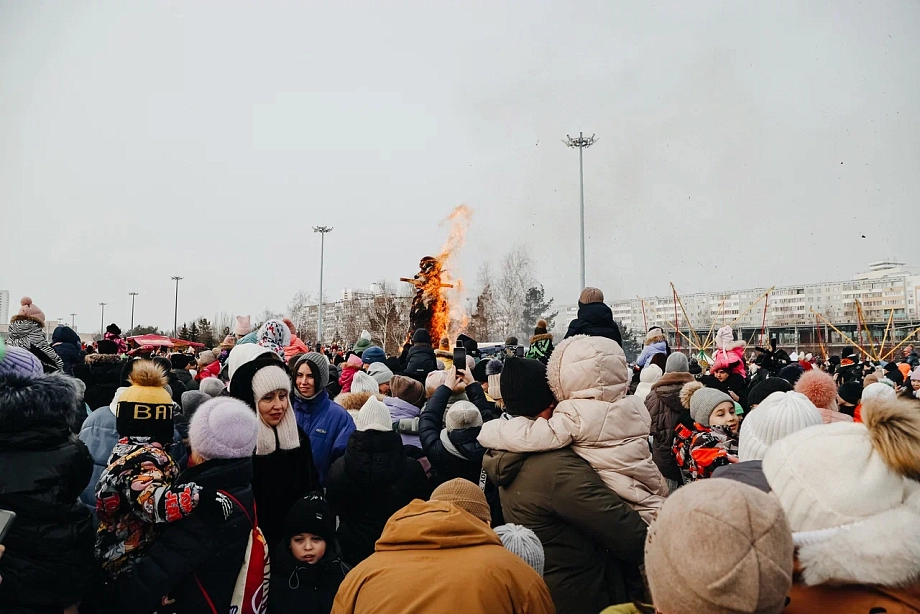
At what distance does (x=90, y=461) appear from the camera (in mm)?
3453

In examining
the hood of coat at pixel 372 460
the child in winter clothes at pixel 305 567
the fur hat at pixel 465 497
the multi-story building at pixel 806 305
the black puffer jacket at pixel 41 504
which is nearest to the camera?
the fur hat at pixel 465 497

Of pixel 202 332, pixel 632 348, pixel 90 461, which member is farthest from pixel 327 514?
pixel 202 332

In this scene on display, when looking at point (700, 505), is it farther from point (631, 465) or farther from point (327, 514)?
point (327, 514)

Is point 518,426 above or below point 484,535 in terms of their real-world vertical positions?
above

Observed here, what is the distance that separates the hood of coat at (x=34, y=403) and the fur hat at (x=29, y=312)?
5561mm

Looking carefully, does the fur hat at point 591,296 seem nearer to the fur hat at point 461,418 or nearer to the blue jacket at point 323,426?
the fur hat at point 461,418

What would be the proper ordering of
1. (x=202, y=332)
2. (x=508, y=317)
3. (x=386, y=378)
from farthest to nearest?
(x=202, y=332) < (x=508, y=317) < (x=386, y=378)

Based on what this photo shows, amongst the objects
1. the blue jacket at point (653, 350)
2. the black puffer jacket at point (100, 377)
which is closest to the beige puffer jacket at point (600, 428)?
the black puffer jacket at point (100, 377)

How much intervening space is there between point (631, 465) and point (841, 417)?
248 centimetres

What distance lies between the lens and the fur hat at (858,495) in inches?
72.1

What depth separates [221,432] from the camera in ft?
11.6

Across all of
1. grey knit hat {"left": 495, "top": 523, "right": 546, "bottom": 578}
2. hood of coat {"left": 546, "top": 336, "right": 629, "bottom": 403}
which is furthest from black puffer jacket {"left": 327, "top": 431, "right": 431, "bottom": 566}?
grey knit hat {"left": 495, "top": 523, "right": 546, "bottom": 578}

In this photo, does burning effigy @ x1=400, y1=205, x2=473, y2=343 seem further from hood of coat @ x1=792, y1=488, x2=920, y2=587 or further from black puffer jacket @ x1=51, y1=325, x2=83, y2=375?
hood of coat @ x1=792, y1=488, x2=920, y2=587

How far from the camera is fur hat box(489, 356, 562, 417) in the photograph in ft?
11.8
